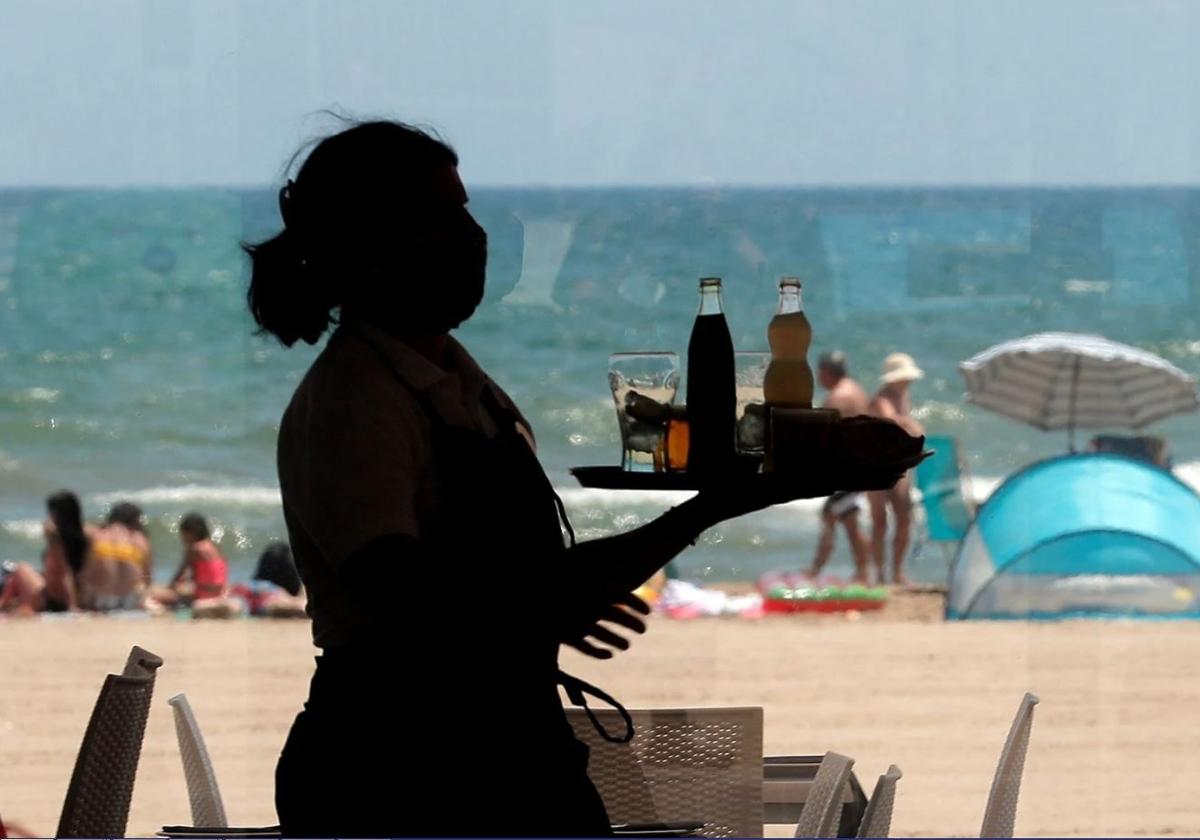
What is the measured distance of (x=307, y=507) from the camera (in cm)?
139

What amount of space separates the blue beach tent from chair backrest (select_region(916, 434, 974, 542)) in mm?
724

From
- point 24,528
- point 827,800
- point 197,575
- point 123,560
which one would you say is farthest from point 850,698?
point 827,800

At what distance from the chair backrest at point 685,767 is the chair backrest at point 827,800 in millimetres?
297

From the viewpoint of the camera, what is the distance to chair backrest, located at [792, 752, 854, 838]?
177 cm

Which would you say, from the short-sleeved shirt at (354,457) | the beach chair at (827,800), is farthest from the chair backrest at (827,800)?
the short-sleeved shirt at (354,457)

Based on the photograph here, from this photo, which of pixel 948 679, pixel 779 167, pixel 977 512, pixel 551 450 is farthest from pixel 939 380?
pixel 779 167

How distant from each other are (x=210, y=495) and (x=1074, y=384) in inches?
130

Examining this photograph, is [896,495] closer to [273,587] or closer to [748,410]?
[273,587]

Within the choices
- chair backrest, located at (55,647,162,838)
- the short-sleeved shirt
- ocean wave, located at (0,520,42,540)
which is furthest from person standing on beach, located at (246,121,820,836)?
ocean wave, located at (0,520,42,540)

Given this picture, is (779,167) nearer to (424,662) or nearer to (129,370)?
(424,662)

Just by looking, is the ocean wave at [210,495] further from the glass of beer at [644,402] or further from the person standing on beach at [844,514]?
the glass of beer at [644,402]

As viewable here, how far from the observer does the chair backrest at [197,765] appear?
2172 mm

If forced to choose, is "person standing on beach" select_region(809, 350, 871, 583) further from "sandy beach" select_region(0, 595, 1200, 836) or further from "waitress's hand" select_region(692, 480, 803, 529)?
"waitress's hand" select_region(692, 480, 803, 529)

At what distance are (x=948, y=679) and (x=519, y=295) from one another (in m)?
2.15
